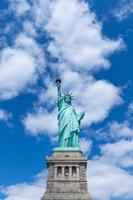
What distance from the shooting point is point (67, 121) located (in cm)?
5241

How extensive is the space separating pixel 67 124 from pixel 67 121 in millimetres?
399

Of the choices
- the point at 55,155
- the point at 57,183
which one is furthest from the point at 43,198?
the point at 55,155

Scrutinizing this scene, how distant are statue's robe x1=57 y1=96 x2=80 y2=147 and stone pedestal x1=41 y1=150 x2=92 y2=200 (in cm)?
189

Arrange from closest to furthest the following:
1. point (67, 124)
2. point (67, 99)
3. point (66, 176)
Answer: point (66, 176)
point (67, 124)
point (67, 99)

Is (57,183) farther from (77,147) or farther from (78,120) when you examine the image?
(78,120)

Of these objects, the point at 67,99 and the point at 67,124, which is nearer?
the point at 67,124

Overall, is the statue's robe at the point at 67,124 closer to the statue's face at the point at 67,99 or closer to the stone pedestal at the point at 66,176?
the statue's face at the point at 67,99

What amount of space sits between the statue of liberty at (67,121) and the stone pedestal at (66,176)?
74.9 inches

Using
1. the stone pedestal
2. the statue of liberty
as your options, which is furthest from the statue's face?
the stone pedestal

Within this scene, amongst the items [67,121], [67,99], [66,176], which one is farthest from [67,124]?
[66,176]

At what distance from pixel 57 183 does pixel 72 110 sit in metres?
10.5

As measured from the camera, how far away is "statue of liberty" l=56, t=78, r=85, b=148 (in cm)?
5128

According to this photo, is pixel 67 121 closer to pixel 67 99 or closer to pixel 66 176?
pixel 67 99

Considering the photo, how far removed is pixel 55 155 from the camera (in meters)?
49.3
